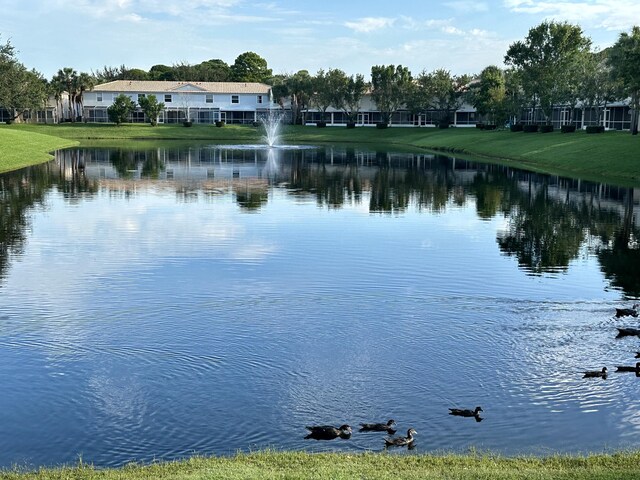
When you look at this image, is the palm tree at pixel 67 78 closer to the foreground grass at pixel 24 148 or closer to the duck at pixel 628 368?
the foreground grass at pixel 24 148

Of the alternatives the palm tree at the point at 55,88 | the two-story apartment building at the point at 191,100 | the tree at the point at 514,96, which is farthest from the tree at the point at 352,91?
the palm tree at the point at 55,88

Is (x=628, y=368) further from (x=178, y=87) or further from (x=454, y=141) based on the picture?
(x=178, y=87)

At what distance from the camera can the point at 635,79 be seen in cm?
5888

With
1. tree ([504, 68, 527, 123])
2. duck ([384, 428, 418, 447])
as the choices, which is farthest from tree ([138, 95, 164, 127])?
duck ([384, 428, 418, 447])

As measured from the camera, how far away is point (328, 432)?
1147cm

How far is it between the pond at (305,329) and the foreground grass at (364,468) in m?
0.64

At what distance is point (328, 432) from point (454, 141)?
79483mm

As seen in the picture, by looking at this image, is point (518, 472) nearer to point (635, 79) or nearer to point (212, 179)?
point (212, 179)

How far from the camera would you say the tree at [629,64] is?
58.8 meters

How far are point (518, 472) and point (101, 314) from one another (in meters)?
10.6

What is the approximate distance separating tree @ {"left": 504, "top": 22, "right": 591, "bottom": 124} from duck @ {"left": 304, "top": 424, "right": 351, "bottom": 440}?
79142 millimetres

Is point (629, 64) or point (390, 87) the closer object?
point (629, 64)

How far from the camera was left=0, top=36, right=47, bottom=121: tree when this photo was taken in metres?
96.1

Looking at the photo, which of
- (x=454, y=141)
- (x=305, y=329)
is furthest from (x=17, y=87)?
(x=305, y=329)
